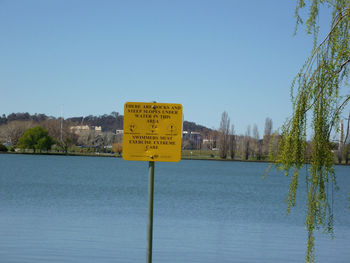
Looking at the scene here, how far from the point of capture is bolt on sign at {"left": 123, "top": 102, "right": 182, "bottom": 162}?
4883mm

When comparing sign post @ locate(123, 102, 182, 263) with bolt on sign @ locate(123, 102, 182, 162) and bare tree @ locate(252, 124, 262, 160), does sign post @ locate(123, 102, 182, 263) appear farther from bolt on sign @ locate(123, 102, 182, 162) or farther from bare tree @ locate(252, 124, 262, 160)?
bare tree @ locate(252, 124, 262, 160)

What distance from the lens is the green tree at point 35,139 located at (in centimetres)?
11800

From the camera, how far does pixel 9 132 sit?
13100 cm

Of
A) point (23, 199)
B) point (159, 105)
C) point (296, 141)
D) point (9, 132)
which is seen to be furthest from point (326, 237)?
point (9, 132)

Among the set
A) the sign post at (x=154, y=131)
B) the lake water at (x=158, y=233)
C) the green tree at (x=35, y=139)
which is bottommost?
the lake water at (x=158, y=233)

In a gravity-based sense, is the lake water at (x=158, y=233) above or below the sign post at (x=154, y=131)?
below

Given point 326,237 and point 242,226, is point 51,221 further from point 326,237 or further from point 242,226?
point 326,237

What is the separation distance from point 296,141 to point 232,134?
368 feet

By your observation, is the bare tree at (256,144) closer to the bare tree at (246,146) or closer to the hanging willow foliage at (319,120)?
the bare tree at (246,146)

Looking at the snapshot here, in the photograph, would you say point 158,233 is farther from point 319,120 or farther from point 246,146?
point 246,146

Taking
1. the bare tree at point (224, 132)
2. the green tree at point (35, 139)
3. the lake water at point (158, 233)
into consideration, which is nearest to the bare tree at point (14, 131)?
the green tree at point (35, 139)

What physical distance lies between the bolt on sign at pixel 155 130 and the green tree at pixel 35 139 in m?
116

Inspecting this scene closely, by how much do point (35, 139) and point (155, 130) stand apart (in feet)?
392

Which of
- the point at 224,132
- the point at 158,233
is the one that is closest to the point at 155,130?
the point at 158,233
